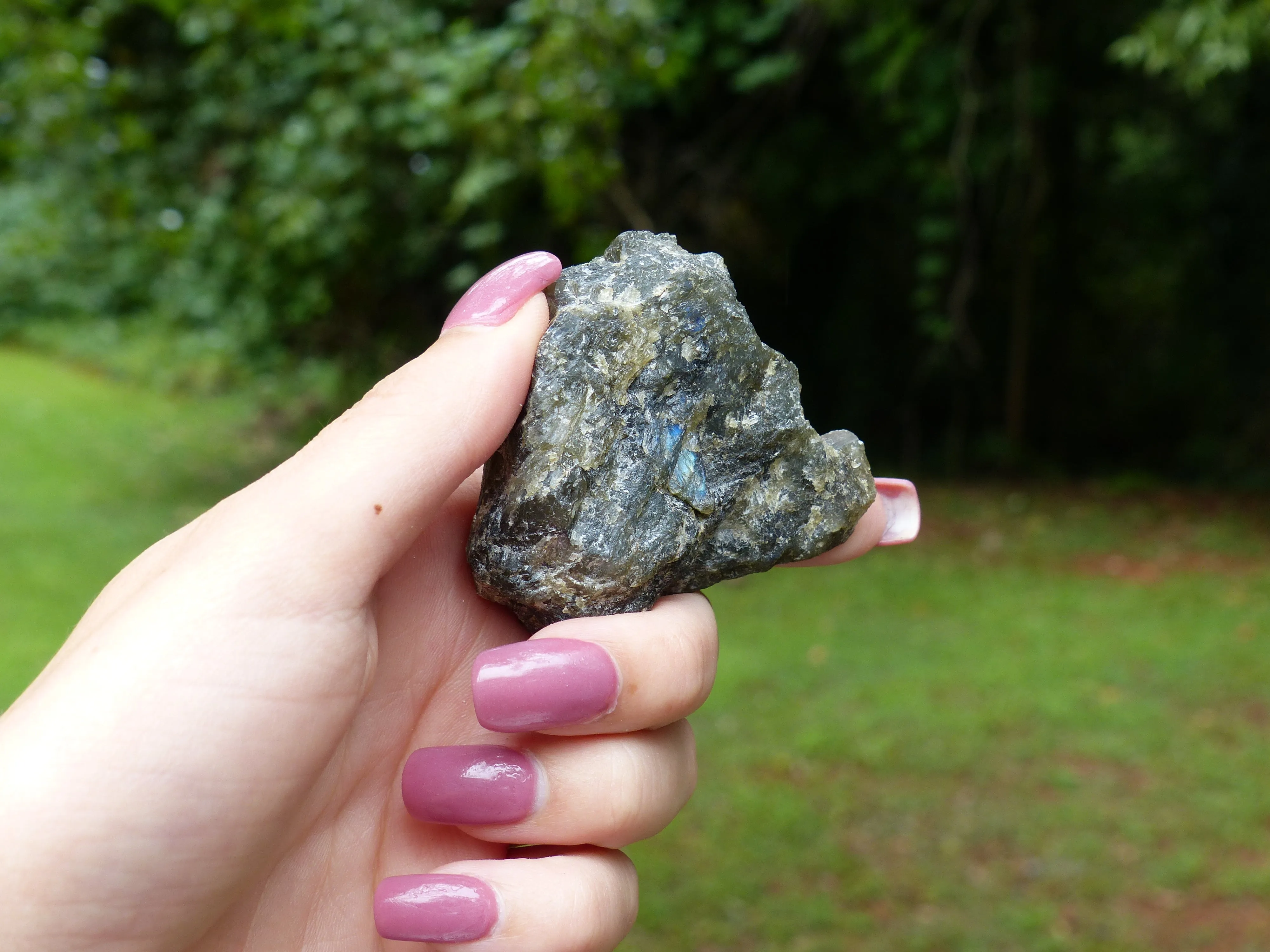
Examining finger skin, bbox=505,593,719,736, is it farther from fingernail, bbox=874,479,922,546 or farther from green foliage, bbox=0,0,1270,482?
green foliage, bbox=0,0,1270,482

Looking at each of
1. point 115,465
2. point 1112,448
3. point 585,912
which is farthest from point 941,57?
point 115,465

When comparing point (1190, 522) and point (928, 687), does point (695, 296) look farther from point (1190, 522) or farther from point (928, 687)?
point (1190, 522)

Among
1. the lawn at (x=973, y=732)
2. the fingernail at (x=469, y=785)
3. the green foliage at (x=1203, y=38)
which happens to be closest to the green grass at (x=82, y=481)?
the lawn at (x=973, y=732)

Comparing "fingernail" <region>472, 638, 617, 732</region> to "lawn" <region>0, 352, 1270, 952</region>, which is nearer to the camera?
"fingernail" <region>472, 638, 617, 732</region>

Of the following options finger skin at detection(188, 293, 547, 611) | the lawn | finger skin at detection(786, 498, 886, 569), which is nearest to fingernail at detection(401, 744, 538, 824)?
finger skin at detection(188, 293, 547, 611)

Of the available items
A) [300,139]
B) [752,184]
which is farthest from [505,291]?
[752,184]

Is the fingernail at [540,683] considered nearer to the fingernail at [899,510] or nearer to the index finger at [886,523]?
the index finger at [886,523]
